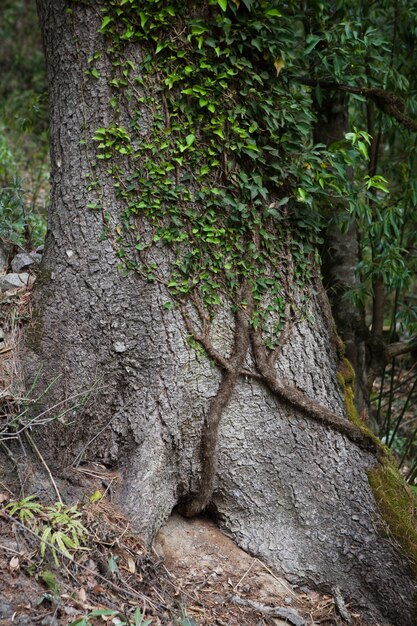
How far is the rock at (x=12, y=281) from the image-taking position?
11.7ft

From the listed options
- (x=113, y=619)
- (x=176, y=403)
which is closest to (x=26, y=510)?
(x=113, y=619)

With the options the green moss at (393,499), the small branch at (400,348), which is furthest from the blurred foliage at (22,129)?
the small branch at (400,348)

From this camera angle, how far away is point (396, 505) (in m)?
3.52

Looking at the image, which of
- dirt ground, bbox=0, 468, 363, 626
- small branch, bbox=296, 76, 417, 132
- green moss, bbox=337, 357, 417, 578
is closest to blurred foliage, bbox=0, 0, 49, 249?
dirt ground, bbox=0, 468, 363, 626

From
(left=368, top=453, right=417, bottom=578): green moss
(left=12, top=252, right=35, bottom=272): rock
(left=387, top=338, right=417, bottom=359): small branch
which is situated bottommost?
(left=368, top=453, right=417, bottom=578): green moss

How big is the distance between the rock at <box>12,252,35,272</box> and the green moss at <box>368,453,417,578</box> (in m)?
2.34

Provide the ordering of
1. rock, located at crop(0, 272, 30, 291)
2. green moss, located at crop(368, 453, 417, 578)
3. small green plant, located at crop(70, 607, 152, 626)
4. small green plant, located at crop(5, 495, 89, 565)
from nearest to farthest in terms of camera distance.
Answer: small green plant, located at crop(70, 607, 152, 626) → small green plant, located at crop(5, 495, 89, 565) → green moss, located at crop(368, 453, 417, 578) → rock, located at crop(0, 272, 30, 291)

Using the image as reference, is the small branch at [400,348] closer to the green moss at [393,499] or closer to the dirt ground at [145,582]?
the green moss at [393,499]

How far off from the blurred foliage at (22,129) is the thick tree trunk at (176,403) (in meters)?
0.86

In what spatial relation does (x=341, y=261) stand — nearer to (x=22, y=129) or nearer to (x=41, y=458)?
(x=22, y=129)

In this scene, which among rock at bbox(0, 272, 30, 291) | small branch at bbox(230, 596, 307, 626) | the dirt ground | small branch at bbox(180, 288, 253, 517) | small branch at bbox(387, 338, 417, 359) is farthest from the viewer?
small branch at bbox(387, 338, 417, 359)

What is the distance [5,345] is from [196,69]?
5.64 ft

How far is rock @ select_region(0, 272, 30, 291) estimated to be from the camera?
3581 millimetres

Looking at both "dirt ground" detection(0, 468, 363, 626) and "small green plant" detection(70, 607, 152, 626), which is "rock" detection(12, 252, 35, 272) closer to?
"dirt ground" detection(0, 468, 363, 626)
